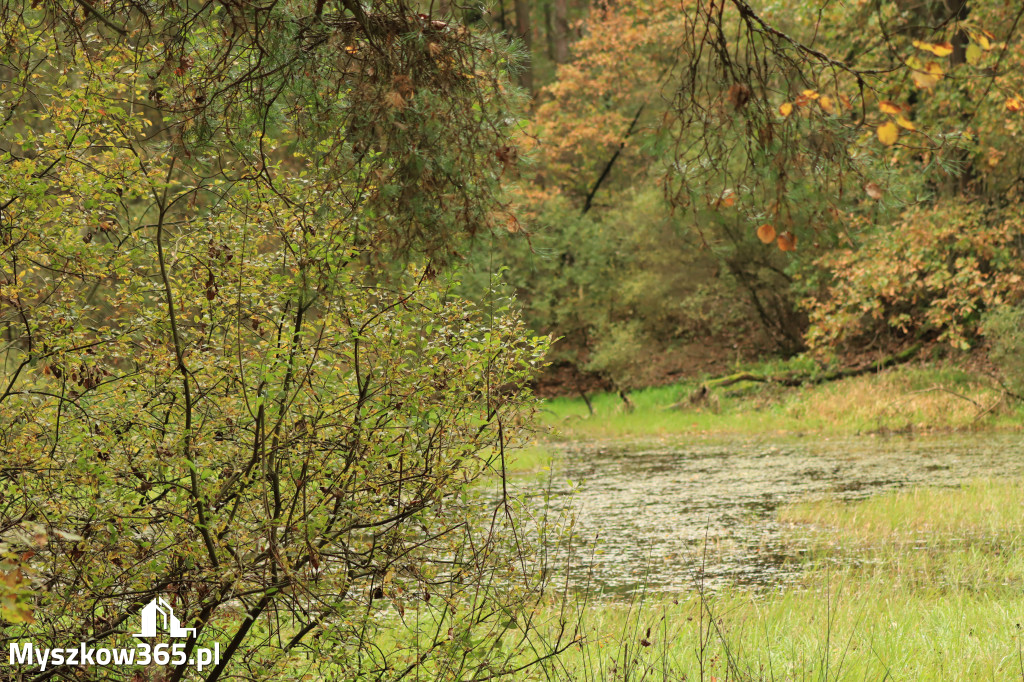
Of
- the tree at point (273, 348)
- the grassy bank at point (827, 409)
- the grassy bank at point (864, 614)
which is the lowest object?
the grassy bank at point (864, 614)

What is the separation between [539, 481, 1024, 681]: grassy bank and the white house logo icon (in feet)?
4.88

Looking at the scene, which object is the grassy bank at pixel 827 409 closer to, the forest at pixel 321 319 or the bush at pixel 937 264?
the bush at pixel 937 264

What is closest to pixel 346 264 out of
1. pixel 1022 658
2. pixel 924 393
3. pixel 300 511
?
pixel 300 511

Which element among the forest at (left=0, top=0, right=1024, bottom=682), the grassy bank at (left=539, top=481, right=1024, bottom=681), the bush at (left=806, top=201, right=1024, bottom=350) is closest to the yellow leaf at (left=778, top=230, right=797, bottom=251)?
the forest at (left=0, top=0, right=1024, bottom=682)

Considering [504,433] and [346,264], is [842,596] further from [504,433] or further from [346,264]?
[346,264]

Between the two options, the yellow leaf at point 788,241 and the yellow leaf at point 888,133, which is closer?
the yellow leaf at point 888,133

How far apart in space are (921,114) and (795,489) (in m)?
7.58

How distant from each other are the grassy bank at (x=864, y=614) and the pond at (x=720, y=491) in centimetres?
33

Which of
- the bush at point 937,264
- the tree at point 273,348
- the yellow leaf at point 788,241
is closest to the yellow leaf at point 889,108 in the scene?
the yellow leaf at point 788,241

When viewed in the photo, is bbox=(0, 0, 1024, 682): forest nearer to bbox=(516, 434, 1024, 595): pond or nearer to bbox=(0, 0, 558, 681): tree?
bbox=(0, 0, 558, 681): tree

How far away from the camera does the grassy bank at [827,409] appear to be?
1395 centimetres

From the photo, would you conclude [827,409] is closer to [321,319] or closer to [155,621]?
[321,319]

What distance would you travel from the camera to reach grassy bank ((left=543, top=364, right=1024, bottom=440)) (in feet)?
45.8

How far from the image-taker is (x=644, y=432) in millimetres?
17328
